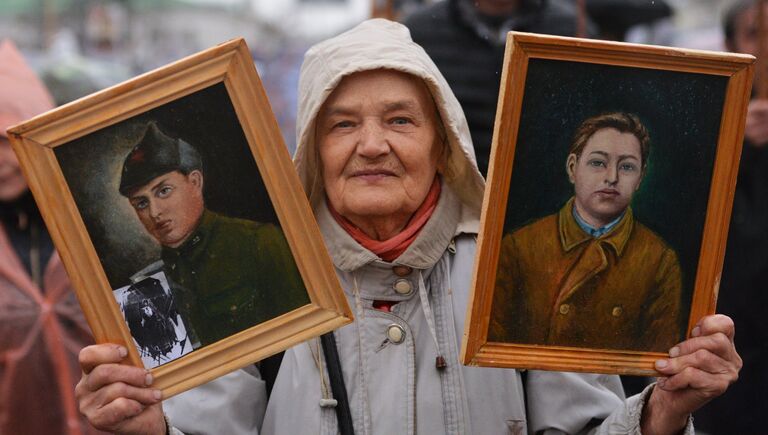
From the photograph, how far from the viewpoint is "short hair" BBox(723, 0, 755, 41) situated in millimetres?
4840

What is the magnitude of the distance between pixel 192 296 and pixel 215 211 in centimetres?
Result: 18

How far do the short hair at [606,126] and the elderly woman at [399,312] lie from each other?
1.21ft

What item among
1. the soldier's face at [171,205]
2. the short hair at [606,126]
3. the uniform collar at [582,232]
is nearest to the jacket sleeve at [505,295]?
the uniform collar at [582,232]

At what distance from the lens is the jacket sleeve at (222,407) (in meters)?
2.57

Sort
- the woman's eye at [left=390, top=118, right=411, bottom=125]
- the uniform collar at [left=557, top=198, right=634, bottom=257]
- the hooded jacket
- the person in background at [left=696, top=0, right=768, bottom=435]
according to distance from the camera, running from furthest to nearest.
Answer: the person in background at [left=696, top=0, right=768, bottom=435] → the woman's eye at [left=390, top=118, right=411, bottom=125] → the hooded jacket → the uniform collar at [left=557, top=198, right=634, bottom=257]

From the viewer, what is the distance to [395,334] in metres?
2.63

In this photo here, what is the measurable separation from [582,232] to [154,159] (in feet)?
2.97

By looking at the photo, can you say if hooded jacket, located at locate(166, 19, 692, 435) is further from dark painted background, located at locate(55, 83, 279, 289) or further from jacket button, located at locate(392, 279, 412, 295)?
dark painted background, located at locate(55, 83, 279, 289)

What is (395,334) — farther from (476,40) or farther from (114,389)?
(476,40)

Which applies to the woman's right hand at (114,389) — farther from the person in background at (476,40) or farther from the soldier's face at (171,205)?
the person in background at (476,40)

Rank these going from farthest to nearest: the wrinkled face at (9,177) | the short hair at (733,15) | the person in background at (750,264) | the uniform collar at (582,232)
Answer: the short hair at (733,15) → the person in background at (750,264) → the wrinkled face at (9,177) → the uniform collar at (582,232)

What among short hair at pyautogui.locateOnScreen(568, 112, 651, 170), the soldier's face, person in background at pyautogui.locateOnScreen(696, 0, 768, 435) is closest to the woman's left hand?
short hair at pyautogui.locateOnScreen(568, 112, 651, 170)

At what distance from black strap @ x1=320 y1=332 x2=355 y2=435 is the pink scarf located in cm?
22

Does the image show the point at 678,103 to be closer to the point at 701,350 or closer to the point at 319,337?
the point at 701,350
